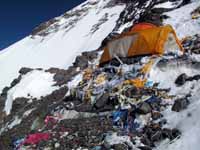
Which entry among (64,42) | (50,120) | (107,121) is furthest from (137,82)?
(64,42)

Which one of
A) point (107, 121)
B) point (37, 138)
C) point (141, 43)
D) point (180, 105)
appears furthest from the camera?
point (141, 43)

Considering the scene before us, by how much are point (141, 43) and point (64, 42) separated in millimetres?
38372

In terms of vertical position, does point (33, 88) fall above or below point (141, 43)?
below

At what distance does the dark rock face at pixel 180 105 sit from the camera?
15.8 meters

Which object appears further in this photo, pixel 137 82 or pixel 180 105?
pixel 137 82

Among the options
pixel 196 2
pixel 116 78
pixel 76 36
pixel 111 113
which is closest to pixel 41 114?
pixel 116 78

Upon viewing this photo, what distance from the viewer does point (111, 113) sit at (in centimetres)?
1827

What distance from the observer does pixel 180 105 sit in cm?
1596

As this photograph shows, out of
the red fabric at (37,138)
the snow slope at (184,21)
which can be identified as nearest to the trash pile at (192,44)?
the snow slope at (184,21)

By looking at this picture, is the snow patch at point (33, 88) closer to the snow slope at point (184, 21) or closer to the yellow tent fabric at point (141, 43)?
the yellow tent fabric at point (141, 43)

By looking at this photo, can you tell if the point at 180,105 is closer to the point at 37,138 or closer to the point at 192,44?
the point at 37,138

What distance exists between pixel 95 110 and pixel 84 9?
58.5 m

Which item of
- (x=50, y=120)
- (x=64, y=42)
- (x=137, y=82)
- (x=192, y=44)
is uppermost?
(x=64, y=42)

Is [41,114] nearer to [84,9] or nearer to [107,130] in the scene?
[107,130]
